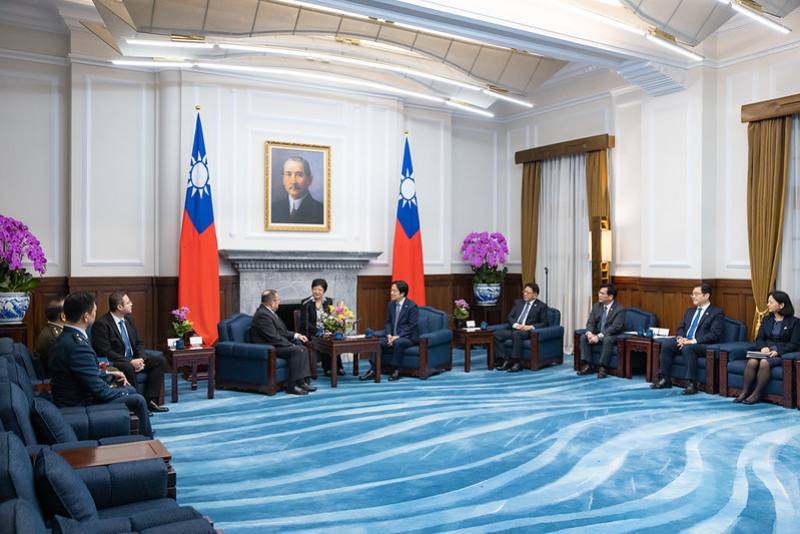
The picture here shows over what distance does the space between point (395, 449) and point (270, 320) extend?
2.86m

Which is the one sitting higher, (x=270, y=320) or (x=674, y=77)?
→ (x=674, y=77)

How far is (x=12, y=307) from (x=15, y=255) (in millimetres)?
588

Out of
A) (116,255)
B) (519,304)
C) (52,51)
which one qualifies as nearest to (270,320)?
(116,255)

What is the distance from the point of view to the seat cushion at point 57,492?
2.53 metres

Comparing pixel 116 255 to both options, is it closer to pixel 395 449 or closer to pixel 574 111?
pixel 395 449

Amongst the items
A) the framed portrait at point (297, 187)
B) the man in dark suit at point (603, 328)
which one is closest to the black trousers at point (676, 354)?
the man in dark suit at point (603, 328)

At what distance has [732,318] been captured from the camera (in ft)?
28.8

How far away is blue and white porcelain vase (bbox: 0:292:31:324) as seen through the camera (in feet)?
25.1

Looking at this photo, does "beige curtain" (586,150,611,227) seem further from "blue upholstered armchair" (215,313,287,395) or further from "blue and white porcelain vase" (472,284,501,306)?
"blue upholstered armchair" (215,313,287,395)

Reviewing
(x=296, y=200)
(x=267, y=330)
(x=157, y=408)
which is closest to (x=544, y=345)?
(x=267, y=330)

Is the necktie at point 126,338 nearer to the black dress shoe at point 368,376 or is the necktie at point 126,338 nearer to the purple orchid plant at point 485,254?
the black dress shoe at point 368,376

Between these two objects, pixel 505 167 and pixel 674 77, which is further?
pixel 505 167

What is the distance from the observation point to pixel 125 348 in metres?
6.84

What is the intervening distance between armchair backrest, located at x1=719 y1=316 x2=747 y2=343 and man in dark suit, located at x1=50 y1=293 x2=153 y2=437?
6.64 meters
